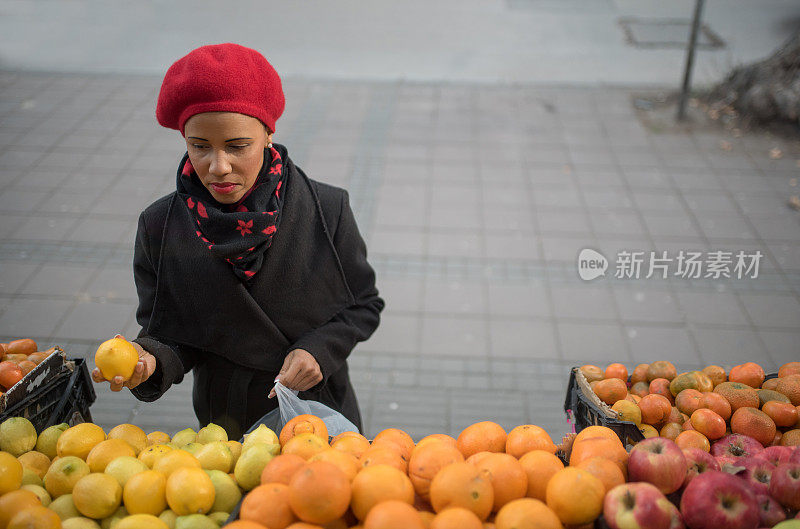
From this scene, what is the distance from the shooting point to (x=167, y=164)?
20.7 ft

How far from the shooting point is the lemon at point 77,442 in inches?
69.0

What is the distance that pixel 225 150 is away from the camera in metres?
1.81

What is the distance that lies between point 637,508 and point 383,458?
60 centimetres

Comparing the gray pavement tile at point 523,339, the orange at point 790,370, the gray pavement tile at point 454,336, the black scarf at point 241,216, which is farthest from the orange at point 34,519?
the gray pavement tile at point 523,339

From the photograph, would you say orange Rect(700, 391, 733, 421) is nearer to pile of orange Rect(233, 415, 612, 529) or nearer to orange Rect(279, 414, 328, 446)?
pile of orange Rect(233, 415, 612, 529)

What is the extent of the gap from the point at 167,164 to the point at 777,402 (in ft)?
18.7

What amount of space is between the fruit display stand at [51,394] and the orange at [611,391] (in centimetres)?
178

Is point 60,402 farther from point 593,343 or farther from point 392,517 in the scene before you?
point 593,343

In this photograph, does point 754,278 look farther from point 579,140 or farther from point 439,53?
point 439,53

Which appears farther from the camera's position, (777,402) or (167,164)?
(167,164)

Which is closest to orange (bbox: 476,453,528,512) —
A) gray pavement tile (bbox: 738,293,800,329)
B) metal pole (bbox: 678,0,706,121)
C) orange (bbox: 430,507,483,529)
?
orange (bbox: 430,507,483,529)

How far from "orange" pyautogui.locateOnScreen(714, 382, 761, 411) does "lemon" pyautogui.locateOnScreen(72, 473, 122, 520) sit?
190 cm

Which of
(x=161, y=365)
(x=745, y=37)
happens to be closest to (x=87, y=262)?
(x=161, y=365)

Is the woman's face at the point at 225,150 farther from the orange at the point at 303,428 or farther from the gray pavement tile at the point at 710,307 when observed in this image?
the gray pavement tile at the point at 710,307
